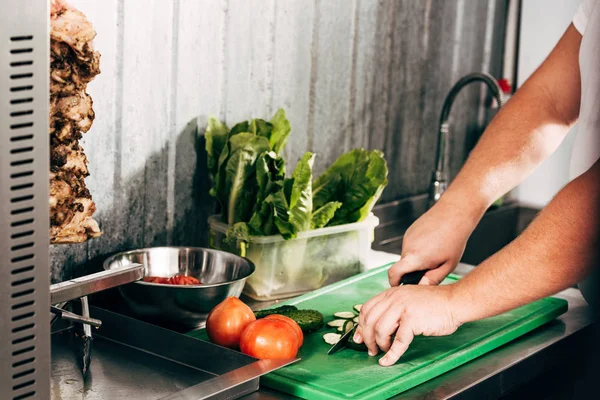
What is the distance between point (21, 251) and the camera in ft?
2.92

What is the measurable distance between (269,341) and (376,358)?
205 millimetres

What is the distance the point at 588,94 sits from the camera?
1.61m

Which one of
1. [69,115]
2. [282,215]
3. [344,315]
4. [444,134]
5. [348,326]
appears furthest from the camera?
[444,134]

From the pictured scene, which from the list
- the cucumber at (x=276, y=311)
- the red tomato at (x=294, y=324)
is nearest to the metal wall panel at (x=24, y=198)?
the red tomato at (x=294, y=324)

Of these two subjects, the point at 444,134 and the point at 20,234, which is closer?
the point at 20,234

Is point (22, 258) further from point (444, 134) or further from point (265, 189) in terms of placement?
point (444, 134)

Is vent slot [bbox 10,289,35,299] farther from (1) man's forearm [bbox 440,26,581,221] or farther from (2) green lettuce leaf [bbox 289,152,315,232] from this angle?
(1) man's forearm [bbox 440,26,581,221]

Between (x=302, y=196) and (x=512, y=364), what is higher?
(x=302, y=196)

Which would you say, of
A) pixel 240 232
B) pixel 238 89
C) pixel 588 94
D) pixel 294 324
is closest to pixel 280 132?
pixel 238 89

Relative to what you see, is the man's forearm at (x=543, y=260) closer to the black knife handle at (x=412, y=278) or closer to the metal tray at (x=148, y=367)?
the black knife handle at (x=412, y=278)

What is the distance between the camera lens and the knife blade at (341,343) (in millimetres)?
1478

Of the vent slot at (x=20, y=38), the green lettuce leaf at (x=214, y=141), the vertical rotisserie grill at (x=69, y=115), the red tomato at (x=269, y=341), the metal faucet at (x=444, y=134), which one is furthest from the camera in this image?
the metal faucet at (x=444, y=134)

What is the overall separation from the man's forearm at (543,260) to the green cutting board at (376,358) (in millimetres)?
113

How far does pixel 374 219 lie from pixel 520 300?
2.17ft
